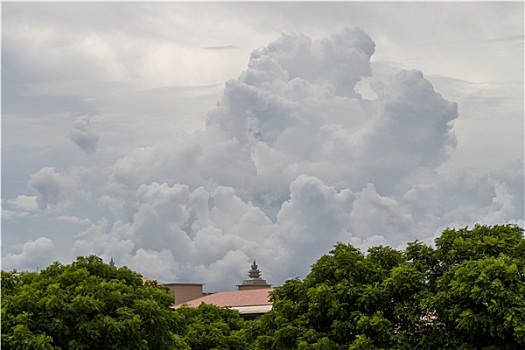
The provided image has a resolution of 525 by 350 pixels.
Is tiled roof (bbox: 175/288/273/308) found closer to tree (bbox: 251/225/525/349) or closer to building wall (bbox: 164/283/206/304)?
building wall (bbox: 164/283/206/304)

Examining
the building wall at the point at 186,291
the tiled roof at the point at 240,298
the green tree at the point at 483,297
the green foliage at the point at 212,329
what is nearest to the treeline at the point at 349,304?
the green tree at the point at 483,297

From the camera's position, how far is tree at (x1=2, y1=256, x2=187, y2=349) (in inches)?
1096

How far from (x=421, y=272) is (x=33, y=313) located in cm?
1352

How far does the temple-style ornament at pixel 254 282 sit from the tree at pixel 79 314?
63.0 meters

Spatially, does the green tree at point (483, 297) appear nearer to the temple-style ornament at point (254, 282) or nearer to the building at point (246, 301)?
the building at point (246, 301)

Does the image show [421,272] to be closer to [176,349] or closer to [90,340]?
[176,349]

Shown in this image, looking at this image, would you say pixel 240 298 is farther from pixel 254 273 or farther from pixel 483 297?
pixel 483 297

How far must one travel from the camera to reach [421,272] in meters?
30.3

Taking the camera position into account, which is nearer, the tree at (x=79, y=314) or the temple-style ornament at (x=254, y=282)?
the tree at (x=79, y=314)

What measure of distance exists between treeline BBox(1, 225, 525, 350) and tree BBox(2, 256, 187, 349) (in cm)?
4

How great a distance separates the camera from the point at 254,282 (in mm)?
101562

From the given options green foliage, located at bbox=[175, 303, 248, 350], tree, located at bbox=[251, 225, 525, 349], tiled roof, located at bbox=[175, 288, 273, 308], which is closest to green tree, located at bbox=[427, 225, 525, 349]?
tree, located at bbox=[251, 225, 525, 349]

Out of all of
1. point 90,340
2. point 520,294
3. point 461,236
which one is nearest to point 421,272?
point 461,236

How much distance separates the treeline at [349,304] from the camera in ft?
87.5
